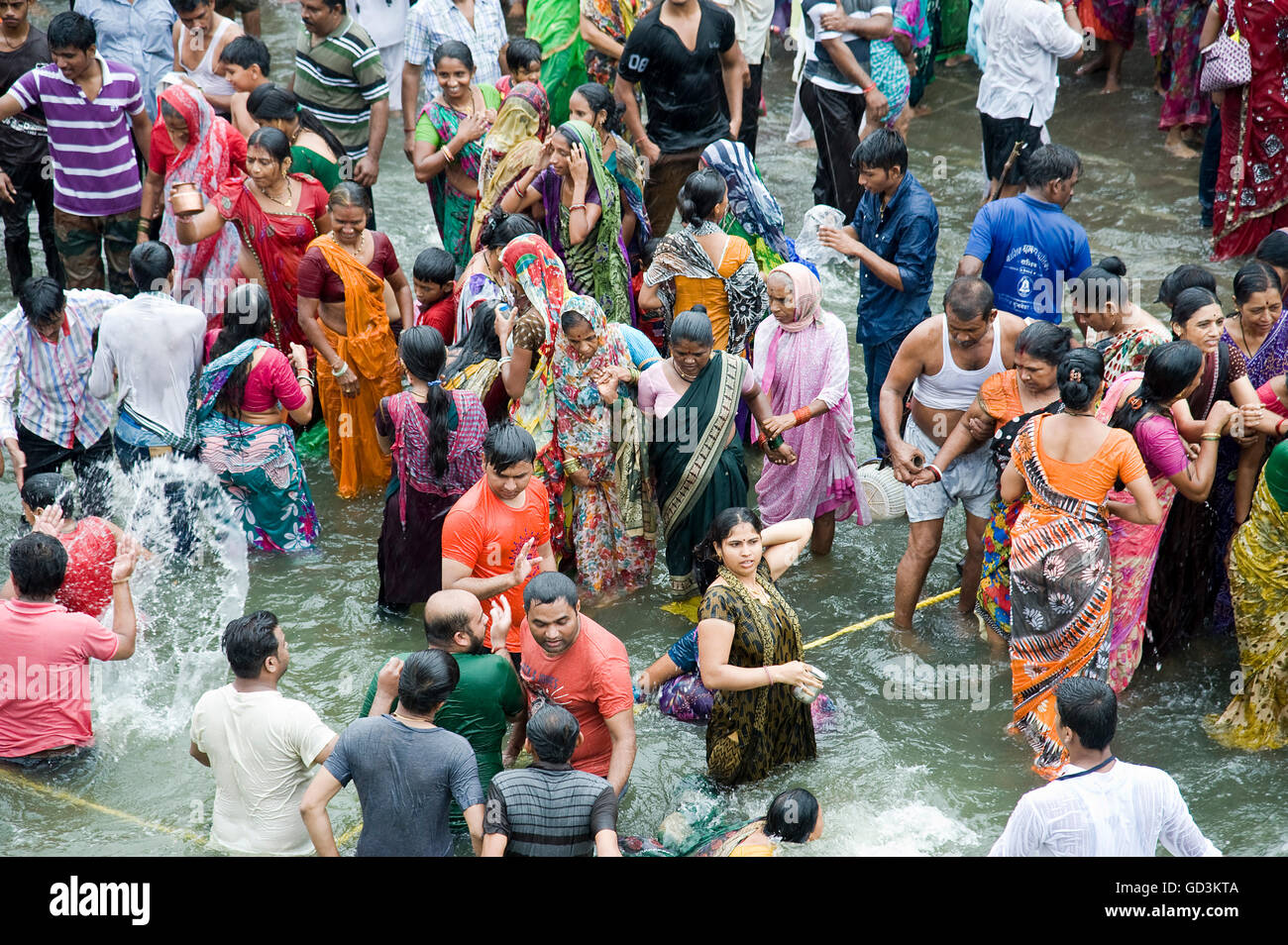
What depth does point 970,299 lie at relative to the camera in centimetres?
539

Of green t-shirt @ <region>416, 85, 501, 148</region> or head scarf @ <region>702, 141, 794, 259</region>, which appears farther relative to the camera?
green t-shirt @ <region>416, 85, 501, 148</region>

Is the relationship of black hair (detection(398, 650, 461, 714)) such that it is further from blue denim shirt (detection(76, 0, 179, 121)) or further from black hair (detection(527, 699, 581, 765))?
blue denim shirt (detection(76, 0, 179, 121))

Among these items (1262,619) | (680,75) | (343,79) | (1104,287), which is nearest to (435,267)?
(343,79)

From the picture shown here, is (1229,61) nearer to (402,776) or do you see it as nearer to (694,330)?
(694,330)

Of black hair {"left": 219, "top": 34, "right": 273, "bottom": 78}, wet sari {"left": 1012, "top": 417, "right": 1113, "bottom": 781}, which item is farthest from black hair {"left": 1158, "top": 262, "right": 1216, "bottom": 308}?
black hair {"left": 219, "top": 34, "right": 273, "bottom": 78}

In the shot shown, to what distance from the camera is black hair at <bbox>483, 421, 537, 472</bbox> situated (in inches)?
193

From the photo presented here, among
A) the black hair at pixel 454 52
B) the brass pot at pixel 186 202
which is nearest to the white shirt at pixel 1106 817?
the brass pot at pixel 186 202

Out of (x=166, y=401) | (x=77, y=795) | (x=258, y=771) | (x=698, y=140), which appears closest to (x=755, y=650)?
(x=258, y=771)

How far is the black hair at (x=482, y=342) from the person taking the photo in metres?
6.08

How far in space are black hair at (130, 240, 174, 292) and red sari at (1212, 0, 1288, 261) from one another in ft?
20.3

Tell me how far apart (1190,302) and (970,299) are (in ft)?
2.69

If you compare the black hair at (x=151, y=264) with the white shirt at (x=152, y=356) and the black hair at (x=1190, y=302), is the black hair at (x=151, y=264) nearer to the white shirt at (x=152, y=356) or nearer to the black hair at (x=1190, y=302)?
the white shirt at (x=152, y=356)

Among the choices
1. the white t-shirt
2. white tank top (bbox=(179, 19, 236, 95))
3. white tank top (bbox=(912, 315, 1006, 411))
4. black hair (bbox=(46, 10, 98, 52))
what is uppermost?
black hair (bbox=(46, 10, 98, 52))
